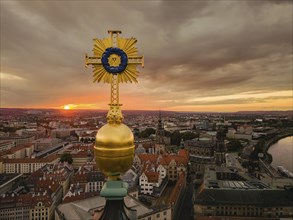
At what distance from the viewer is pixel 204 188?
33.2 meters

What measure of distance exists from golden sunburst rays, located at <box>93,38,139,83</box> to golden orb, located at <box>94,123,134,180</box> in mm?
737

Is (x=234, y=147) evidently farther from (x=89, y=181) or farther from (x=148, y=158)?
(x=89, y=181)

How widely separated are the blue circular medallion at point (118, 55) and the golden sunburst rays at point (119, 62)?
1.7 inches

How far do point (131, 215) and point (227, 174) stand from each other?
41.5m

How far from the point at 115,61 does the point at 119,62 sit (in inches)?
2.5

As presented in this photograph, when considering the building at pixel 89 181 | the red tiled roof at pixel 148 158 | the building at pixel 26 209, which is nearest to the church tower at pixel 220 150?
the red tiled roof at pixel 148 158

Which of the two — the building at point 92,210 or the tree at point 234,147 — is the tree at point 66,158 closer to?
the building at point 92,210

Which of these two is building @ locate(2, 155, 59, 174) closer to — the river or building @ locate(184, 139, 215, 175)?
building @ locate(184, 139, 215, 175)

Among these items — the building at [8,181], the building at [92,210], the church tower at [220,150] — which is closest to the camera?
the building at [92,210]

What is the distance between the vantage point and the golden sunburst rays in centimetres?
418

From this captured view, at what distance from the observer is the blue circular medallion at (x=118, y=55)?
4148 millimetres

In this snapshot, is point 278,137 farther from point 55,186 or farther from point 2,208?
point 2,208

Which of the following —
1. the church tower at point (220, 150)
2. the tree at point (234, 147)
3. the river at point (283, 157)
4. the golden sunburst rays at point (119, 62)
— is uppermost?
the golden sunburst rays at point (119, 62)

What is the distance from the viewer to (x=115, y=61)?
418 centimetres
